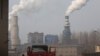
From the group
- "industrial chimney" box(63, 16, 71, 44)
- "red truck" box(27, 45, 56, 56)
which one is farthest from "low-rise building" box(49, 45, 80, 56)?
"red truck" box(27, 45, 56, 56)

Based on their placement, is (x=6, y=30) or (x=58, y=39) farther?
(x=58, y=39)

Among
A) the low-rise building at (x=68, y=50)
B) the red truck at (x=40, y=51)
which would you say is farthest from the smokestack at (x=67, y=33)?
the red truck at (x=40, y=51)

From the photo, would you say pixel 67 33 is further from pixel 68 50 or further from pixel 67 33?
pixel 68 50

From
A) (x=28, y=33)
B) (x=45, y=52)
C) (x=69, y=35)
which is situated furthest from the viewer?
(x=69, y=35)

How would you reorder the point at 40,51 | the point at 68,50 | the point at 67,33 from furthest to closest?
the point at 67,33, the point at 68,50, the point at 40,51

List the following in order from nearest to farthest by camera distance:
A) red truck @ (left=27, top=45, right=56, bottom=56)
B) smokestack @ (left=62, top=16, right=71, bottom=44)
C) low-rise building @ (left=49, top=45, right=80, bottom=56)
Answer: red truck @ (left=27, top=45, right=56, bottom=56) < low-rise building @ (left=49, top=45, right=80, bottom=56) < smokestack @ (left=62, top=16, right=71, bottom=44)

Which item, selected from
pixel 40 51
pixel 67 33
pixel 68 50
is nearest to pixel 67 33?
pixel 67 33

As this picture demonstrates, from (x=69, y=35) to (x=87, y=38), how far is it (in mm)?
512

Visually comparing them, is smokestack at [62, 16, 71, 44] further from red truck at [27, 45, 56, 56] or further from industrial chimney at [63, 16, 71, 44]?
red truck at [27, 45, 56, 56]

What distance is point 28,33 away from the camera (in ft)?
10.9

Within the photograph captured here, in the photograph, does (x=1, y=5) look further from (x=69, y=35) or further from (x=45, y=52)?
(x=69, y=35)

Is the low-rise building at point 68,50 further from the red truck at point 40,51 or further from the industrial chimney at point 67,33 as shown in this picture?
the red truck at point 40,51

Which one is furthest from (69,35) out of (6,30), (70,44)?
(6,30)

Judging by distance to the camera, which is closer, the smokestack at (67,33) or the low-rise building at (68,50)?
the low-rise building at (68,50)
